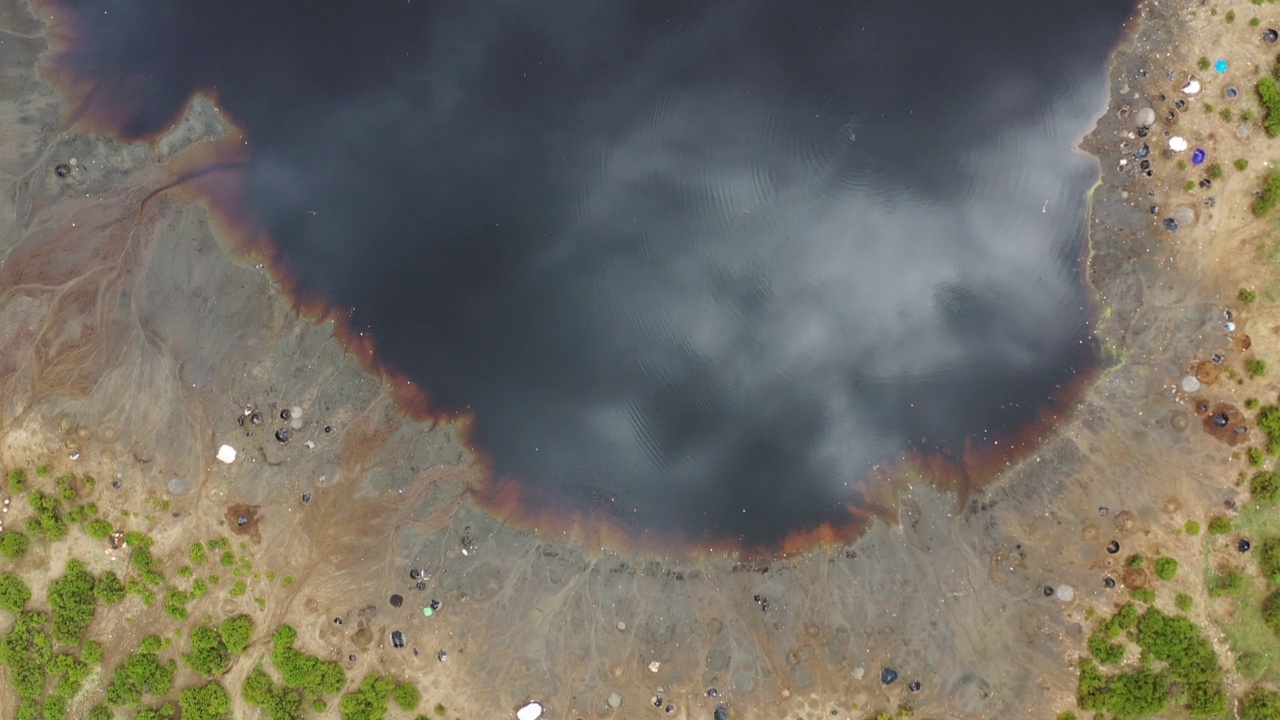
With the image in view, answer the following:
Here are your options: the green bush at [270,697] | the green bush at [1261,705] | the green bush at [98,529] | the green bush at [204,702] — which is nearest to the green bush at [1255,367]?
the green bush at [1261,705]

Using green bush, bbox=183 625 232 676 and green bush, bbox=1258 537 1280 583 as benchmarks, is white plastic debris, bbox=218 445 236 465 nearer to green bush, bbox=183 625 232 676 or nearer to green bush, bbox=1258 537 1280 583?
green bush, bbox=183 625 232 676

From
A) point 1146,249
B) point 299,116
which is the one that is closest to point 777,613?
point 1146,249

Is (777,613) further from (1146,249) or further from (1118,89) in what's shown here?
(1118,89)

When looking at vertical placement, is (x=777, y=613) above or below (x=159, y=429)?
below

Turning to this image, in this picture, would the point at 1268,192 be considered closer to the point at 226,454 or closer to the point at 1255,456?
the point at 1255,456

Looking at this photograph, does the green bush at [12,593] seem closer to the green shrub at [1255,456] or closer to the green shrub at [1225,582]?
the green shrub at [1225,582]

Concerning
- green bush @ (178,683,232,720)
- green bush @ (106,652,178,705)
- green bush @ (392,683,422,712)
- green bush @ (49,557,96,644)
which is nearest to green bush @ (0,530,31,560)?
green bush @ (49,557,96,644)
